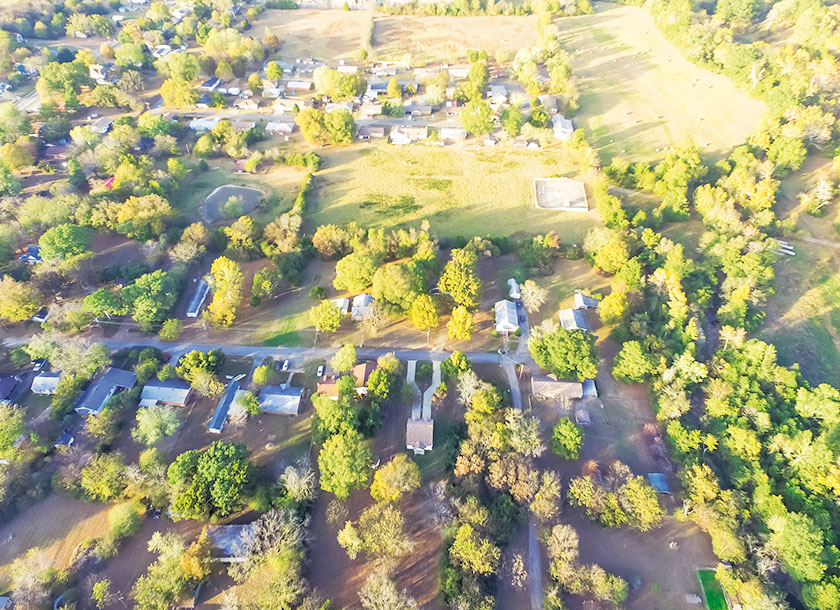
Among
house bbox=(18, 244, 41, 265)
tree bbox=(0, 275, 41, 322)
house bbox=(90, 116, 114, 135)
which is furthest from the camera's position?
house bbox=(90, 116, 114, 135)

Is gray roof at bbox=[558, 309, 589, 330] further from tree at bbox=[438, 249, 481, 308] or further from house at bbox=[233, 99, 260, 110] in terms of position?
house at bbox=[233, 99, 260, 110]

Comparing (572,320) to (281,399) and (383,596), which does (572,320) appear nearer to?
(281,399)

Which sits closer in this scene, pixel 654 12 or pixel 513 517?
pixel 513 517

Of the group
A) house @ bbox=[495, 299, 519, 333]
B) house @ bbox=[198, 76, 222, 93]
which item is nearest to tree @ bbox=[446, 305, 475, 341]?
house @ bbox=[495, 299, 519, 333]

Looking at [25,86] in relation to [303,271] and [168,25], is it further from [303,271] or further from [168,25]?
[303,271]

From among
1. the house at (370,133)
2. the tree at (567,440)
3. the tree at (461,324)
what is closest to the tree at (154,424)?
the tree at (461,324)

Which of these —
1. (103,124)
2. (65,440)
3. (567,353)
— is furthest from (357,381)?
(103,124)

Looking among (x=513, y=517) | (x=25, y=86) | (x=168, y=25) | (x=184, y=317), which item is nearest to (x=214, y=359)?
(x=184, y=317)
